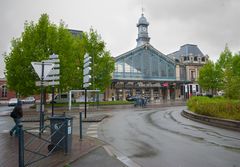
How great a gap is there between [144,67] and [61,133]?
1904 inches

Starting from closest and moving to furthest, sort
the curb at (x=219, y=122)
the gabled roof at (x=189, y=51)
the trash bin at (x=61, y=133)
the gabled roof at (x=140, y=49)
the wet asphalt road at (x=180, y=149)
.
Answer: the wet asphalt road at (x=180, y=149) → the trash bin at (x=61, y=133) → the curb at (x=219, y=122) → the gabled roof at (x=140, y=49) → the gabled roof at (x=189, y=51)

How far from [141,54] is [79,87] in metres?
26.0

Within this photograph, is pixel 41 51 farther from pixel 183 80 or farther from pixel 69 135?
pixel 183 80

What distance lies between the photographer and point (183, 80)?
59594 mm

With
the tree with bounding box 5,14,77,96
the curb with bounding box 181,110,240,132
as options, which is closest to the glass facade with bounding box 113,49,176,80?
the tree with bounding box 5,14,77,96

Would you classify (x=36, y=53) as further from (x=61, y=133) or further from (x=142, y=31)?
(x=142, y=31)

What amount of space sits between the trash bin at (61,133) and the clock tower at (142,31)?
201 feet

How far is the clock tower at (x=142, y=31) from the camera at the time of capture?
66688 mm

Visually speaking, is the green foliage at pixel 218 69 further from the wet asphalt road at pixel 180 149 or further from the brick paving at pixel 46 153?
the brick paving at pixel 46 153

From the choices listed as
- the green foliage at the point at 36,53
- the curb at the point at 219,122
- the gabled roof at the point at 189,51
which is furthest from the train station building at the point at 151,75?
the curb at the point at 219,122

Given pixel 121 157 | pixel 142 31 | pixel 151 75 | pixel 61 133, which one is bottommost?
pixel 121 157

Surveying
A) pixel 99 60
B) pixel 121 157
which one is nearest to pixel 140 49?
pixel 99 60

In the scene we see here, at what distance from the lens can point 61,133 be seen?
→ 23.2 ft

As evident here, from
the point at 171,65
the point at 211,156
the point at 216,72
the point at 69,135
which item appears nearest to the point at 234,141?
the point at 211,156
